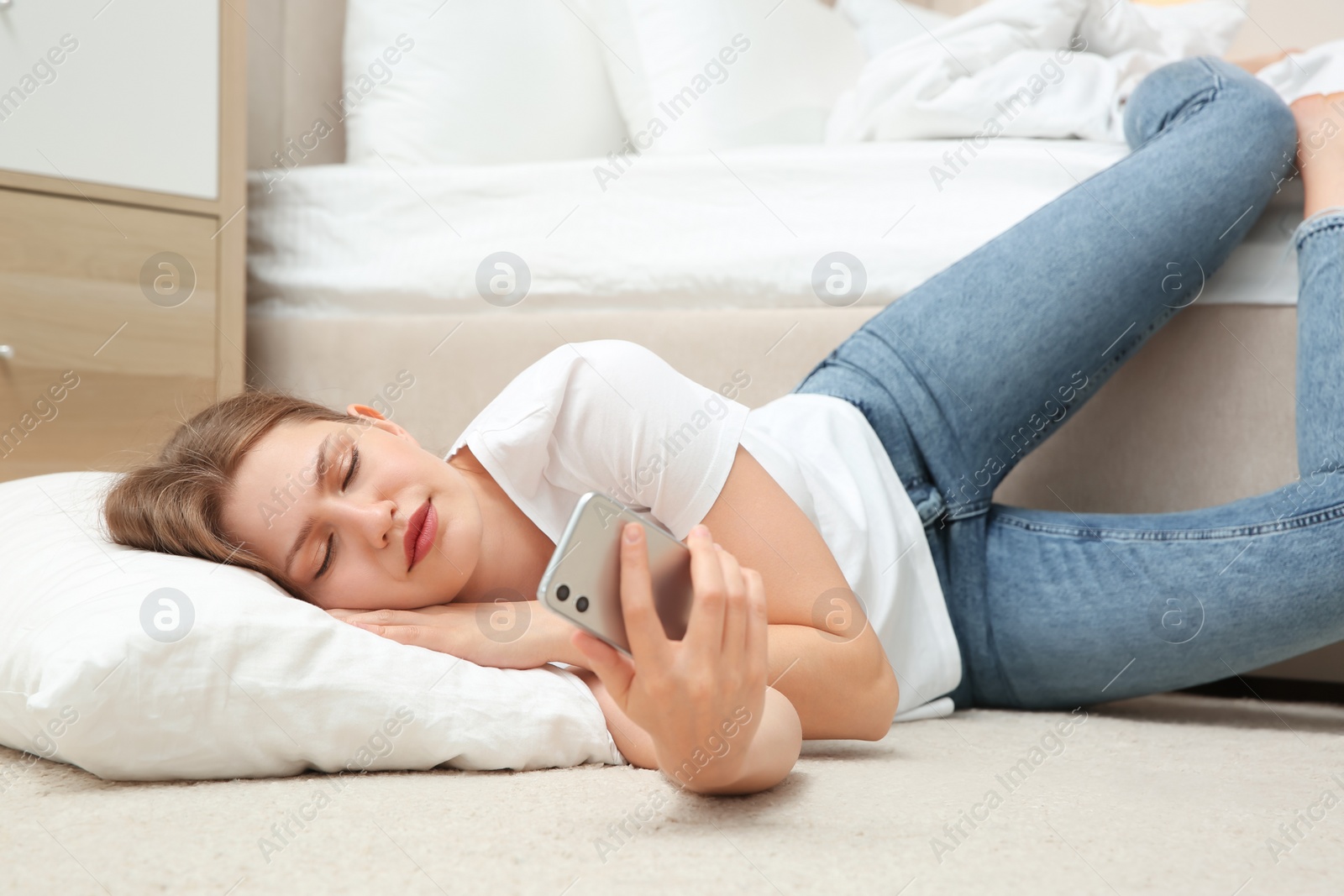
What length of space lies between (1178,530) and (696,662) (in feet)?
2.11

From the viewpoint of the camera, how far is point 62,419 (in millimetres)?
1416

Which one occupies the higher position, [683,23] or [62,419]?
[683,23]

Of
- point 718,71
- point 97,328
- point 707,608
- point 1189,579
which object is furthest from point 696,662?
point 718,71

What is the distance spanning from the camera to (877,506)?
92cm

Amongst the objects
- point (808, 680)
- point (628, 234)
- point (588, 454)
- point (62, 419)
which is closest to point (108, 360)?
point (62, 419)

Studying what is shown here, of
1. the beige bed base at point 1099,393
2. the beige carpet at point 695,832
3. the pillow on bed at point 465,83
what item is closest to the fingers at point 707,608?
the beige carpet at point 695,832

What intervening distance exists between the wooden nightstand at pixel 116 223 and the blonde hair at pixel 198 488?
1.65 ft

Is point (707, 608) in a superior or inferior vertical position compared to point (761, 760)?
superior

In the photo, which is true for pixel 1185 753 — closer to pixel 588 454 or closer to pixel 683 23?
pixel 588 454

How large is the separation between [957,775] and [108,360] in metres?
1.31

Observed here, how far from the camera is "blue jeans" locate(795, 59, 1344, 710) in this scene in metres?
0.92

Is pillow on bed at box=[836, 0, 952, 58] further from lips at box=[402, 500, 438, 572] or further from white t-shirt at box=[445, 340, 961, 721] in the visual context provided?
lips at box=[402, 500, 438, 572]

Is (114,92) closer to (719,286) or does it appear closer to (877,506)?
(719,286)

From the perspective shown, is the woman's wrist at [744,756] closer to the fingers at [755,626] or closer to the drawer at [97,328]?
the fingers at [755,626]
